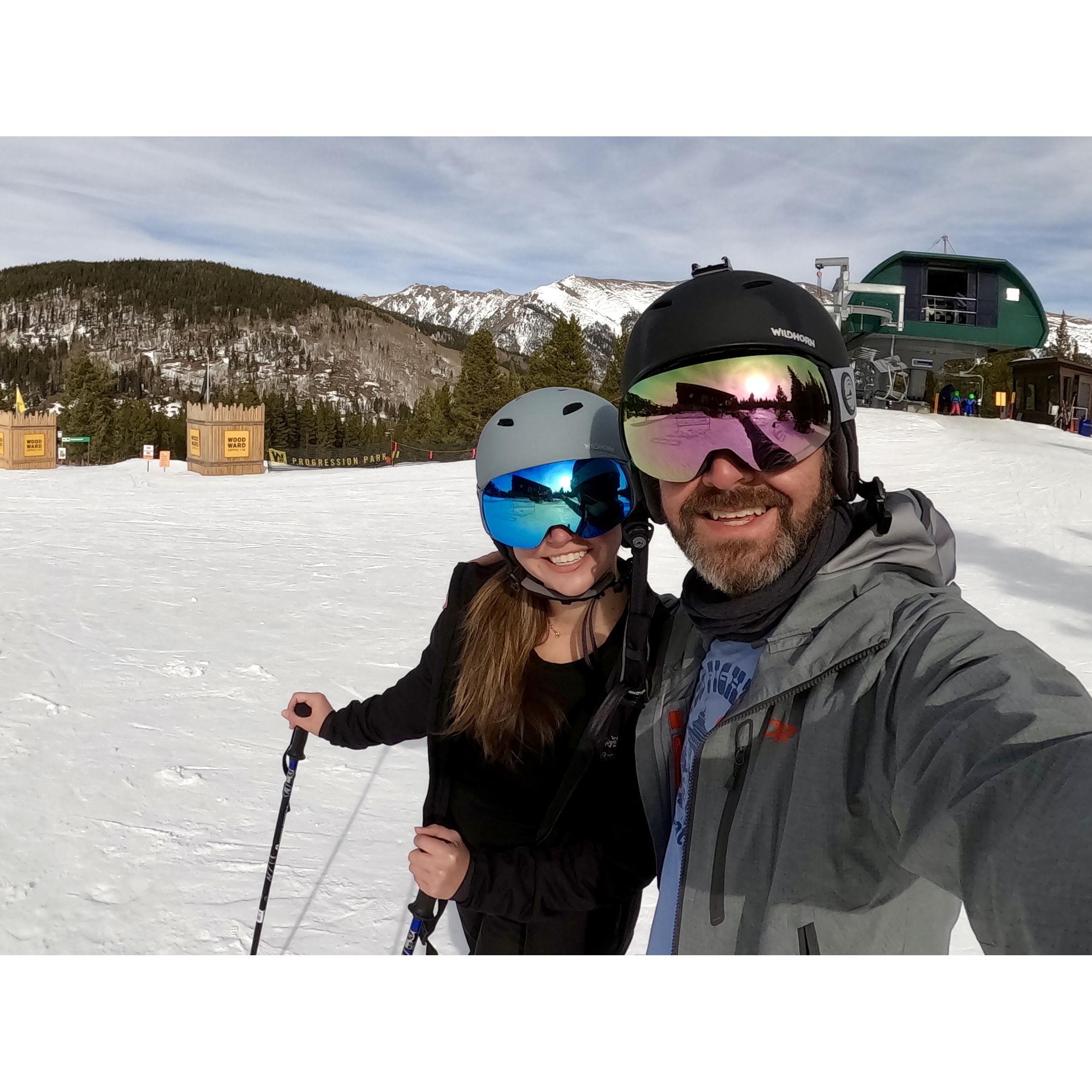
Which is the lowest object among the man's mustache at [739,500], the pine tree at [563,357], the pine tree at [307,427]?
the man's mustache at [739,500]

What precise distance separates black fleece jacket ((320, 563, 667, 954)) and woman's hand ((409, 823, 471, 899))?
3 cm

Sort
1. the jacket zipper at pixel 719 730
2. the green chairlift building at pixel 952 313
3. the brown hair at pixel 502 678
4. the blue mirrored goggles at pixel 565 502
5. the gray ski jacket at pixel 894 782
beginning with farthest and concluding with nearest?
the green chairlift building at pixel 952 313, the blue mirrored goggles at pixel 565 502, the brown hair at pixel 502 678, the jacket zipper at pixel 719 730, the gray ski jacket at pixel 894 782

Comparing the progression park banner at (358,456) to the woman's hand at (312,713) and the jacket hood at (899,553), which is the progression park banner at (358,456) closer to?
the woman's hand at (312,713)

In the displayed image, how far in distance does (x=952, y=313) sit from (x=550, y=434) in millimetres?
28383

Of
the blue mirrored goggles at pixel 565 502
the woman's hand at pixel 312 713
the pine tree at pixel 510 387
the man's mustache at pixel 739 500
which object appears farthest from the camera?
the pine tree at pixel 510 387

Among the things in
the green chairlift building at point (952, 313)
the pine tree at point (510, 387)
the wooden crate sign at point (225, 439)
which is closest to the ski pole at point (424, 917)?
the wooden crate sign at point (225, 439)

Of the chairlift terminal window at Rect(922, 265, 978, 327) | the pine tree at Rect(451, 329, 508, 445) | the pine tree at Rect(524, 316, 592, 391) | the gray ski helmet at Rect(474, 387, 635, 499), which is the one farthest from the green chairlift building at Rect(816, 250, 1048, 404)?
the gray ski helmet at Rect(474, 387, 635, 499)

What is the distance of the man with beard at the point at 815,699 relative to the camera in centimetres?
89

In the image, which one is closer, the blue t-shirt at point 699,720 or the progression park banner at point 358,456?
the blue t-shirt at point 699,720

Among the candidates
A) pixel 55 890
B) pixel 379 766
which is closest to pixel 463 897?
pixel 55 890

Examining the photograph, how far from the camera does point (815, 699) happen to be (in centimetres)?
113

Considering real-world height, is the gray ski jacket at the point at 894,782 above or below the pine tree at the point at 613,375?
below

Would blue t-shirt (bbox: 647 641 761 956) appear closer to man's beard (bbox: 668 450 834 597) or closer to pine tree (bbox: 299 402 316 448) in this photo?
man's beard (bbox: 668 450 834 597)

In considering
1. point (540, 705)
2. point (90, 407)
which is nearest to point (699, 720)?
point (540, 705)
